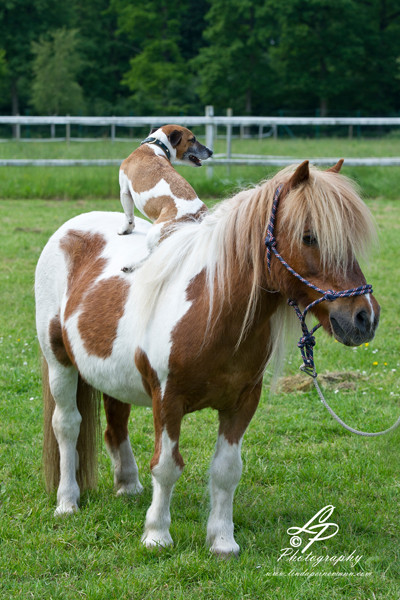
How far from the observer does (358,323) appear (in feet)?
8.31

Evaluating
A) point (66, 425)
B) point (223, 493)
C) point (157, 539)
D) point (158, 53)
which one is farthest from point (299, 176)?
point (158, 53)

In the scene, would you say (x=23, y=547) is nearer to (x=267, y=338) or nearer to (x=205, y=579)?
(x=205, y=579)

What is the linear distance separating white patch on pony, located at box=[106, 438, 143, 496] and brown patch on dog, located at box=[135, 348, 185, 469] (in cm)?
82

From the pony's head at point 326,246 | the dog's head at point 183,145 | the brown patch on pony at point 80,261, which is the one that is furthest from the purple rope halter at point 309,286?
the dog's head at point 183,145

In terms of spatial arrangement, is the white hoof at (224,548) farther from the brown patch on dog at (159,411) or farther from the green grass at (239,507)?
the brown patch on dog at (159,411)

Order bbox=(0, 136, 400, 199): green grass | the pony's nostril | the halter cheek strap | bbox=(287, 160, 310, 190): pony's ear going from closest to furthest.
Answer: the pony's nostril → bbox=(287, 160, 310, 190): pony's ear → the halter cheek strap → bbox=(0, 136, 400, 199): green grass

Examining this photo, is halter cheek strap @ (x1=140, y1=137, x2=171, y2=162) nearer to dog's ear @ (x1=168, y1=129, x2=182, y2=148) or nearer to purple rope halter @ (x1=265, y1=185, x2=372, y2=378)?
dog's ear @ (x1=168, y1=129, x2=182, y2=148)

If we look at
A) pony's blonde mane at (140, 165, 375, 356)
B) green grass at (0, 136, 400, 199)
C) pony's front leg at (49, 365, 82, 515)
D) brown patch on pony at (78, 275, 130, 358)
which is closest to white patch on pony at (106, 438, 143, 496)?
pony's front leg at (49, 365, 82, 515)

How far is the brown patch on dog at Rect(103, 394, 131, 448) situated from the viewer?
12.6 feet

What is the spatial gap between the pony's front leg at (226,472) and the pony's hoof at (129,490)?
2.27ft

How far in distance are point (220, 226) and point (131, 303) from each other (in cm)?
56

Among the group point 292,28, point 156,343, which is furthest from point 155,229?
point 292,28

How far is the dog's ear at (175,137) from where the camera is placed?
3.78 metres

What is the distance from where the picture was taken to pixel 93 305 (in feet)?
10.9
